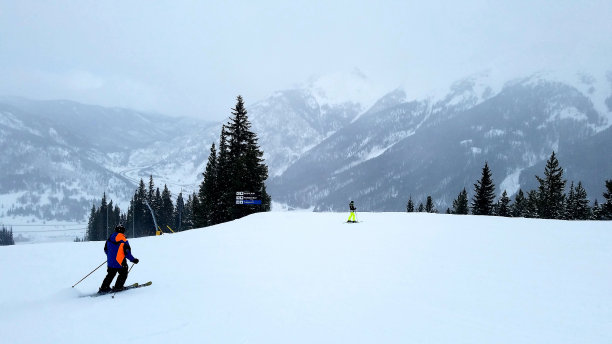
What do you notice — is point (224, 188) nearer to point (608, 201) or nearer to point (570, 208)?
point (608, 201)

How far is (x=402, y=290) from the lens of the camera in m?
10.1

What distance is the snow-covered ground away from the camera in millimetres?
7379

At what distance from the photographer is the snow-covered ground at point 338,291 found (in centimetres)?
738

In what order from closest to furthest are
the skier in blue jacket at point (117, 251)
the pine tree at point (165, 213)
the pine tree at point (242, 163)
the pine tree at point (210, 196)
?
the skier in blue jacket at point (117, 251) → the pine tree at point (242, 163) → the pine tree at point (210, 196) → the pine tree at point (165, 213)

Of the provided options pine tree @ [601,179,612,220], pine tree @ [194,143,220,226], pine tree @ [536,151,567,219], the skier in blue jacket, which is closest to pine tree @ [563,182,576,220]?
pine tree @ [536,151,567,219]

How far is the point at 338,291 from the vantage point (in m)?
10.1

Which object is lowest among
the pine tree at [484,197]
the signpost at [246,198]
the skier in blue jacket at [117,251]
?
the skier in blue jacket at [117,251]

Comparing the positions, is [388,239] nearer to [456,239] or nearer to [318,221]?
[456,239]

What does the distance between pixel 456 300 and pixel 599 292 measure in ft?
13.7

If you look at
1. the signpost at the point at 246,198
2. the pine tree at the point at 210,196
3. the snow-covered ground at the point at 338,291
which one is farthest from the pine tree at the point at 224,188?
the snow-covered ground at the point at 338,291

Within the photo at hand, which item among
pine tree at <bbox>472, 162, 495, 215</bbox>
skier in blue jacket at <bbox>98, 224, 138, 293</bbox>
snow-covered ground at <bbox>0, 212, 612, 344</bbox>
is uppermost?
pine tree at <bbox>472, 162, 495, 215</bbox>

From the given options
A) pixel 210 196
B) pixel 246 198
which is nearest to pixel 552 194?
pixel 246 198

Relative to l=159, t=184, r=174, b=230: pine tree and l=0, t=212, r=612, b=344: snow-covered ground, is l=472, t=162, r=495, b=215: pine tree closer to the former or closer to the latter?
l=0, t=212, r=612, b=344: snow-covered ground

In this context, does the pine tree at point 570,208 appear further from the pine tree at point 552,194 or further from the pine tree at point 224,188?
the pine tree at point 224,188
